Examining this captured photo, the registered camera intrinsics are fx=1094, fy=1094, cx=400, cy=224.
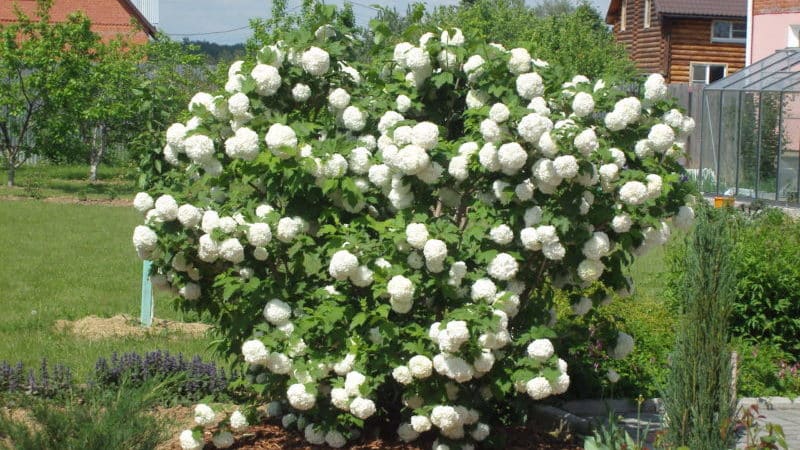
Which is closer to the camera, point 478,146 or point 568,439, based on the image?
point 478,146

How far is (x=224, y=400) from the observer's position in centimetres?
668

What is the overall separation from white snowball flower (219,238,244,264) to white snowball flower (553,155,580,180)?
1.56 meters

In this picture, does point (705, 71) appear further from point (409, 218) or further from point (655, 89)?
point (409, 218)

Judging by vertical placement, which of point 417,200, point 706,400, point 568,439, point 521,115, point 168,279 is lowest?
→ point 568,439

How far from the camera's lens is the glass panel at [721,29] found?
3803 cm

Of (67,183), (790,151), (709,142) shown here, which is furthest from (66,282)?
(67,183)

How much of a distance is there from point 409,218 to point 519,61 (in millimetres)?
953

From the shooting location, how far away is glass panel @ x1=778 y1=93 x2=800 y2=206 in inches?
720

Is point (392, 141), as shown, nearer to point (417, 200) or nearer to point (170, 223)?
point (417, 200)

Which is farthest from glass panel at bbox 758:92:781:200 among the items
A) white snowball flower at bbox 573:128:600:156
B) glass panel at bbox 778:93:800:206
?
white snowball flower at bbox 573:128:600:156

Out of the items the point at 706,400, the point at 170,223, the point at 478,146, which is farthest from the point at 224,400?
the point at 706,400

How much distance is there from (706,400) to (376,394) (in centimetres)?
176

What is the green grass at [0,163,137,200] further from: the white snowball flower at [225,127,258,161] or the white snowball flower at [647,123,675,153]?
the white snowball flower at [647,123,675,153]

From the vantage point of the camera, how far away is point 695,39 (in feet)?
124
